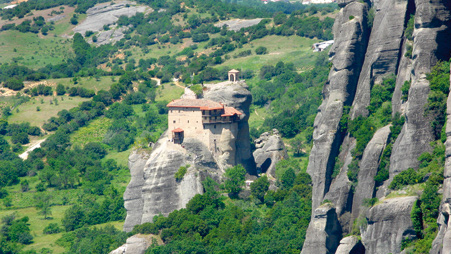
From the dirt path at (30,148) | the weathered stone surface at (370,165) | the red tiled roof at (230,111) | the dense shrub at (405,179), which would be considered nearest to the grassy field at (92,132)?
the dirt path at (30,148)

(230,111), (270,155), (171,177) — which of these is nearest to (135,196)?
(171,177)

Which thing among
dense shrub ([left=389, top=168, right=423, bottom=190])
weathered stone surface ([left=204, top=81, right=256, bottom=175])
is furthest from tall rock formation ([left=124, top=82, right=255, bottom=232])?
dense shrub ([left=389, top=168, right=423, bottom=190])

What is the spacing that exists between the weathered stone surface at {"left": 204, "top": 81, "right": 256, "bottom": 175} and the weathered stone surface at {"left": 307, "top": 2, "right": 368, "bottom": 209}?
23626mm

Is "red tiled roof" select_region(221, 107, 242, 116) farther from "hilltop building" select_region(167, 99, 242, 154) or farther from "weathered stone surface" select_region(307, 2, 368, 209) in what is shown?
"weathered stone surface" select_region(307, 2, 368, 209)

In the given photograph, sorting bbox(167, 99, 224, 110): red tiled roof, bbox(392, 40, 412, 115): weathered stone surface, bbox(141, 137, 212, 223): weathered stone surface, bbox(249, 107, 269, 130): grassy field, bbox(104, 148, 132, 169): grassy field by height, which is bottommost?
bbox(104, 148, 132, 169): grassy field

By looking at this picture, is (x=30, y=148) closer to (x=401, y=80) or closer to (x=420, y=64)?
(x=401, y=80)

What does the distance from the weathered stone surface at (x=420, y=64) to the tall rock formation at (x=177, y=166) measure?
3839 centimetres

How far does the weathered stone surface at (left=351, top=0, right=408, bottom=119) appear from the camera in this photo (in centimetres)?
9249

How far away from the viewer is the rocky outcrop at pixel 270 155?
131 m

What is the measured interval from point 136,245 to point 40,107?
85.7m

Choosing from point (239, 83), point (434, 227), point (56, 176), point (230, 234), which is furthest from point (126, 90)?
point (434, 227)

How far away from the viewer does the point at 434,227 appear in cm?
7469

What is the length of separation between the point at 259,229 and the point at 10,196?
5567 cm

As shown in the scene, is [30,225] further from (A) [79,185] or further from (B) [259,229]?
(B) [259,229]
